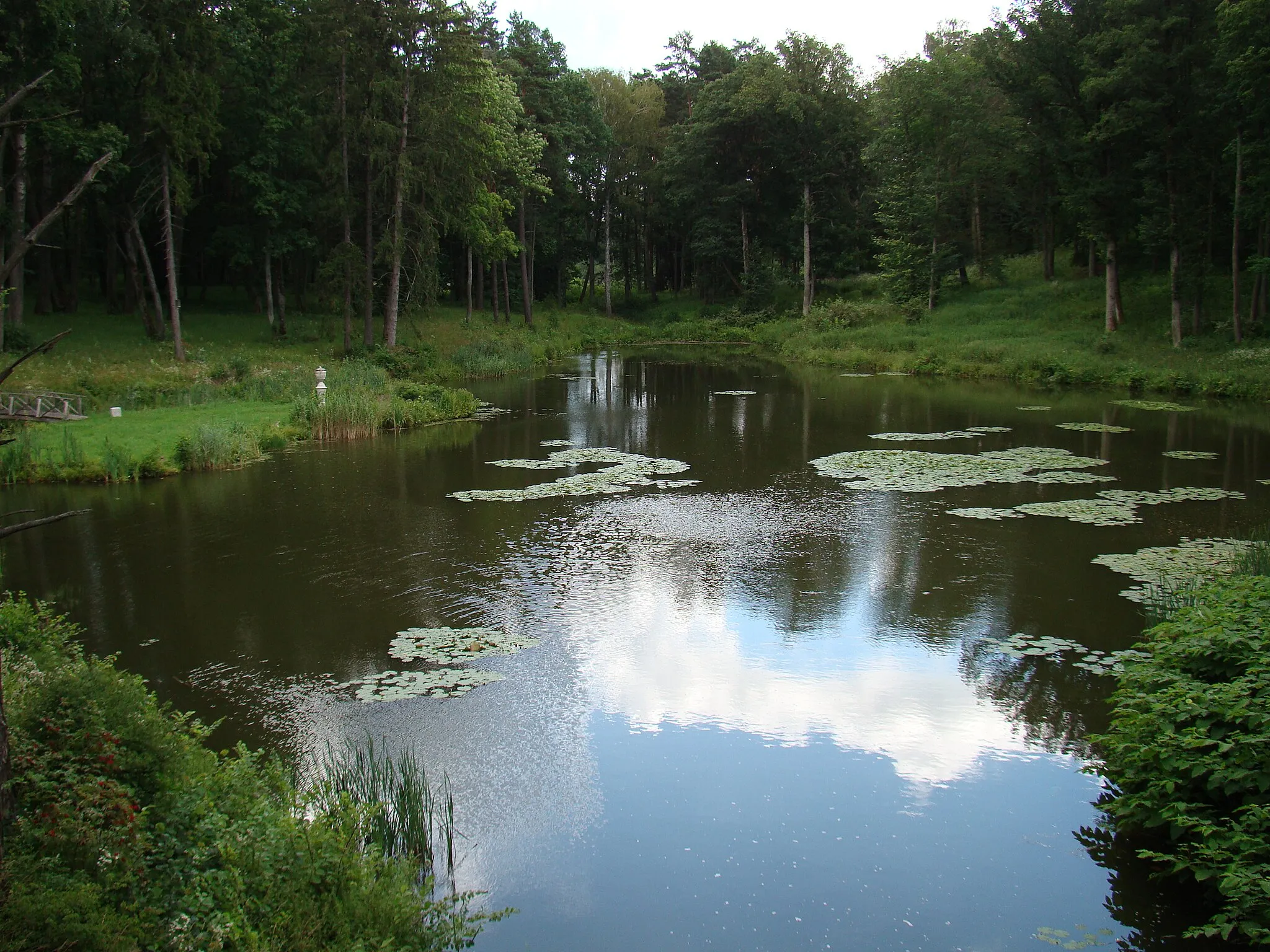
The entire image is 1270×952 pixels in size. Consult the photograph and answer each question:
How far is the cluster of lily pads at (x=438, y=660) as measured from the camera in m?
8.06

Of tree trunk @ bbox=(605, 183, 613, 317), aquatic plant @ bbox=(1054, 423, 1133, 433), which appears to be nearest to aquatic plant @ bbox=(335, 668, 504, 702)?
aquatic plant @ bbox=(1054, 423, 1133, 433)

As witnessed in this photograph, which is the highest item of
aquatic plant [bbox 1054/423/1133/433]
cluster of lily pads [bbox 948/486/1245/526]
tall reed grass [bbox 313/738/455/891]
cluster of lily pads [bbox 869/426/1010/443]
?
aquatic plant [bbox 1054/423/1133/433]

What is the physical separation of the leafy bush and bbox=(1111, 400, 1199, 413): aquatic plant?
1979 cm

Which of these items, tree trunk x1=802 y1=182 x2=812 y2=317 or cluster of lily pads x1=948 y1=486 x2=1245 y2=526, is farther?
tree trunk x1=802 y1=182 x2=812 y2=317

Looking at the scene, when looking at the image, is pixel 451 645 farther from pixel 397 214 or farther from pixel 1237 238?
pixel 1237 238

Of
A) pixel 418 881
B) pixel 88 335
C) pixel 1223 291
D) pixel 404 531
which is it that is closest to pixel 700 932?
pixel 418 881

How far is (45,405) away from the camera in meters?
19.4

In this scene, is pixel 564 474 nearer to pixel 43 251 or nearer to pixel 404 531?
pixel 404 531

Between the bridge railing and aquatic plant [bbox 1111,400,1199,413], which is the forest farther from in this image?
aquatic plant [bbox 1111,400,1199,413]

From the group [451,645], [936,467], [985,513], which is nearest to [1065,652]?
[985,513]

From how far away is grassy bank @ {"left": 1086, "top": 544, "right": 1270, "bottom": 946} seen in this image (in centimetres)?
478

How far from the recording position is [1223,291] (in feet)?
106

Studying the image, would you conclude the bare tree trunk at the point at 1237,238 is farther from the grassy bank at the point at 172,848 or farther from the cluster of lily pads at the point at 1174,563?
the grassy bank at the point at 172,848

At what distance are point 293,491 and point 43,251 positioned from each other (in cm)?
2332
